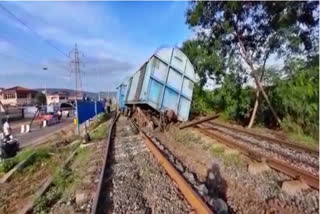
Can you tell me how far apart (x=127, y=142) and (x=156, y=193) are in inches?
230

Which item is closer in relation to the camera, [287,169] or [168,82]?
[287,169]

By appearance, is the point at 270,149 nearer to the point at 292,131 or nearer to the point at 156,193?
the point at 292,131

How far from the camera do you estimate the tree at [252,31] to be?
10774 millimetres

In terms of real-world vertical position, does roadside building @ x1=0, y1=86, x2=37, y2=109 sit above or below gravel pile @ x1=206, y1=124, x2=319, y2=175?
below

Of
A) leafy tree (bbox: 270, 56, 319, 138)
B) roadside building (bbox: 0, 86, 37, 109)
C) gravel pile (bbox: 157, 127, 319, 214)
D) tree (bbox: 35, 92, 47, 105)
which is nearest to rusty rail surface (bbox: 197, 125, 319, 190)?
gravel pile (bbox: 157, 127, 319, 214)

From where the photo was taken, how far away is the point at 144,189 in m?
5.56

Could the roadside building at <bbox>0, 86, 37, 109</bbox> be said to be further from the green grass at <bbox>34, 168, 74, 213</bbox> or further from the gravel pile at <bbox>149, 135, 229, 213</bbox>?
the gravel pile at <bbox>149, 135, 229, 213</bbox>

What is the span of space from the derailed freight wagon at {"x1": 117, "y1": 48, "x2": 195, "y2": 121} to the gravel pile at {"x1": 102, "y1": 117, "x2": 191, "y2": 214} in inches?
219

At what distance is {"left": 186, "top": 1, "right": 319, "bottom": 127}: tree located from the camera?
10774mm

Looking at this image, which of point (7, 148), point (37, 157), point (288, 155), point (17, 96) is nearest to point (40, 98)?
point (17, 96)

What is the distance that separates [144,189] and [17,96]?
91023 millimetres

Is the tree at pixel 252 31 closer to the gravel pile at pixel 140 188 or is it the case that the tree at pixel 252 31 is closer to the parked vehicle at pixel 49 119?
the gravel pile at pixel 140 188

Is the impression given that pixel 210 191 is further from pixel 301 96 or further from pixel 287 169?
pixel 301 96

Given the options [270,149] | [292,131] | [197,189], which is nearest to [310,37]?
[292,131]
